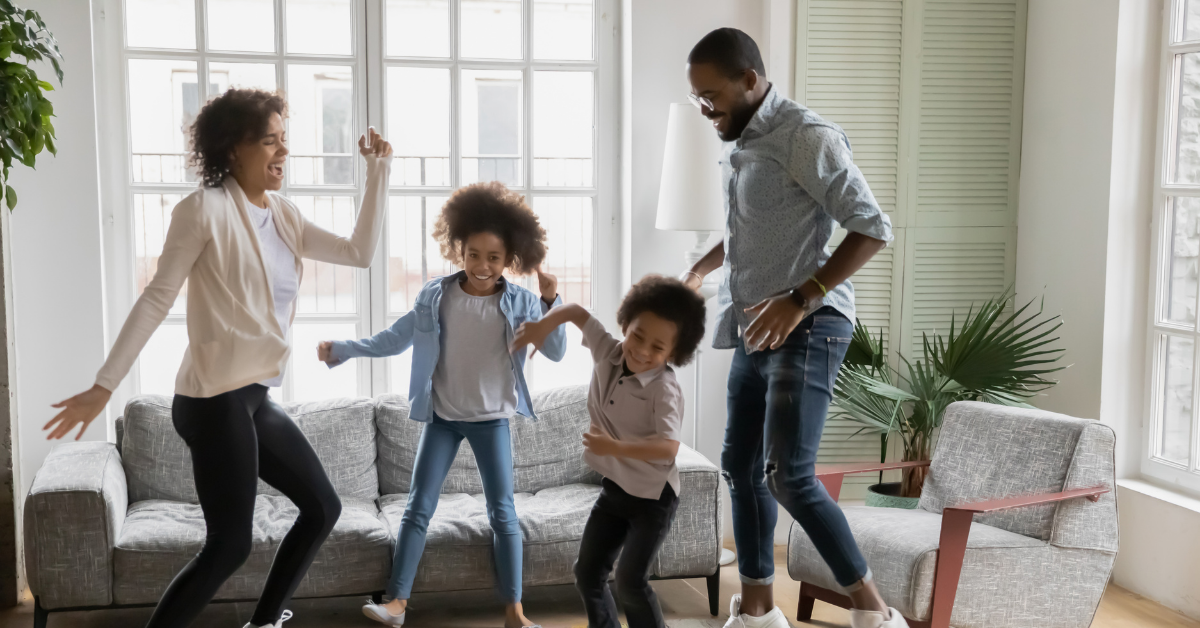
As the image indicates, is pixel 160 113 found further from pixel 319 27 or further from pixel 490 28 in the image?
pixel 490 28

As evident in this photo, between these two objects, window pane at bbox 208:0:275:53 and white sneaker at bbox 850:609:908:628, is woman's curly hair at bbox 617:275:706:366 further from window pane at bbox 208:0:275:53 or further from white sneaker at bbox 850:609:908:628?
window pane at bbox 208:0:275:53

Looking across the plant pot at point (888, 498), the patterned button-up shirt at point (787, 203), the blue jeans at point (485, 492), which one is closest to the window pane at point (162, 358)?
the blue jeans at point (485, 492)

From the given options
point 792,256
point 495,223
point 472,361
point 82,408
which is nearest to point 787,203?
point 792,256

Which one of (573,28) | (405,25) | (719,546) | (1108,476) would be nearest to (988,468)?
(1108,476)

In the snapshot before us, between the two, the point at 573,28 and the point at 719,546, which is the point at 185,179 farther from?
the point at 719,546

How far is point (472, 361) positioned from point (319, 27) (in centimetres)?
156

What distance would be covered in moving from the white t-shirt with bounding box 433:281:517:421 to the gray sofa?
0.39m

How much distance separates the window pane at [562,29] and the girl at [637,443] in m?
1.80

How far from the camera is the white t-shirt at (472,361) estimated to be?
8.89 feet

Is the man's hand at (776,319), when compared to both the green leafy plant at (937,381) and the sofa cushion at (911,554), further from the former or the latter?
the green leafy plant at (937,381)

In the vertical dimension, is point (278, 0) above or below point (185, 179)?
above

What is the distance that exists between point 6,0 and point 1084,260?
11.3ft

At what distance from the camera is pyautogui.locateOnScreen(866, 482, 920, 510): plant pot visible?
129 inches

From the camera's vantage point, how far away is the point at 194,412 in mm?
2023
